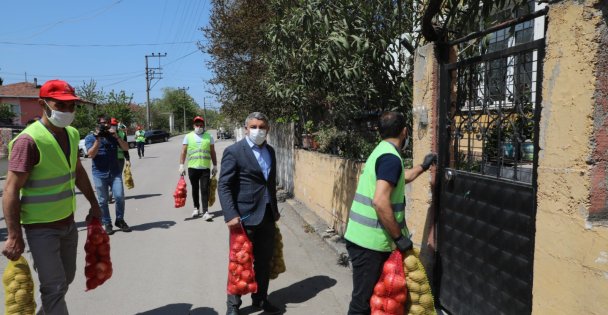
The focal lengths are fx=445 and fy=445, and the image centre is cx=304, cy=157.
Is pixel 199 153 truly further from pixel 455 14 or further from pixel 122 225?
pixel 455 14

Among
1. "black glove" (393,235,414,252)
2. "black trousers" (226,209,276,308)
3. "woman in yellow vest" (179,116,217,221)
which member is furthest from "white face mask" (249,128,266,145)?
"woman in yellow vest" (179,116,217,221)

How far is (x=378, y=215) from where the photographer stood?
2.90m

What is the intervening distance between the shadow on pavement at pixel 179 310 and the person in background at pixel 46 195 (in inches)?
40.6

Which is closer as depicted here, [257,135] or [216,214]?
[257,135]

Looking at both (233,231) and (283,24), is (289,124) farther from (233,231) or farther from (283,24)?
(233,231)

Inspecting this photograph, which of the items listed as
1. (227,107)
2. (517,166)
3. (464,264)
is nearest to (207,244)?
(464,264)

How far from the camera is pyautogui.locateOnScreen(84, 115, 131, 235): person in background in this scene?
6.84 m

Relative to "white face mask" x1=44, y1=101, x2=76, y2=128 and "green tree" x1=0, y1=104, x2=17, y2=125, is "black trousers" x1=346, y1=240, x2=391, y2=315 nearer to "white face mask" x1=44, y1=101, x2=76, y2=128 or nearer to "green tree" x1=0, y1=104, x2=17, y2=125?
"white face mask" x1=44, y1=101, x2=76, y2=128

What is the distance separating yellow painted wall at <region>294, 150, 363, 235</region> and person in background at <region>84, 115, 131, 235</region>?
3.17m

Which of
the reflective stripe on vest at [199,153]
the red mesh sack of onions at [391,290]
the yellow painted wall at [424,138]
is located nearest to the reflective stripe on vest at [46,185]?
the red mesh sack of onions at [391,290]

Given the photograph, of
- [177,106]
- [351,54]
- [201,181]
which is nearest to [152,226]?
[201,181]

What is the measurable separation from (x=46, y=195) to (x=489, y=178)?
3161 mm

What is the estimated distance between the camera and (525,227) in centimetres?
284

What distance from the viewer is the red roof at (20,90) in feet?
153
